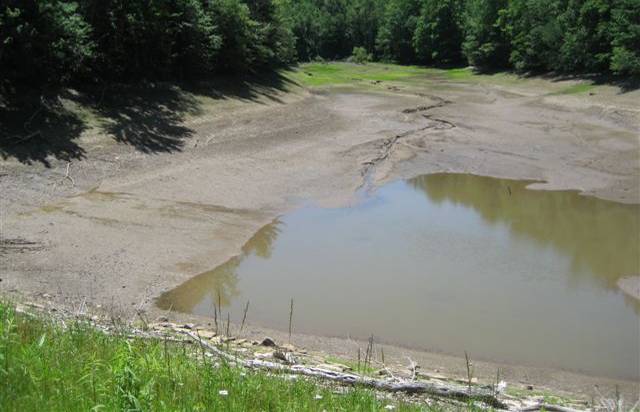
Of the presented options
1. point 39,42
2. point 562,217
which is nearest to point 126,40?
point 39,42

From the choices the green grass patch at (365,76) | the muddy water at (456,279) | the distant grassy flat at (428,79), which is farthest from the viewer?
the green grass patch at (365,76)

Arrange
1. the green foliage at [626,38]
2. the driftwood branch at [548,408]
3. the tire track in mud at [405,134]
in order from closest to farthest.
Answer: the driftwood branch at [548,408] < the tire track in mud at [405,134] < the green foliage at [626,38]

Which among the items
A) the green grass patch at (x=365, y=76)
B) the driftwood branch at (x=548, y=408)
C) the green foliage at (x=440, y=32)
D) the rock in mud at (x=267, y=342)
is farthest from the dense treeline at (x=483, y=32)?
the driftwood branch at (x=548, y=408)

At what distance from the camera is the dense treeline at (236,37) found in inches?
832

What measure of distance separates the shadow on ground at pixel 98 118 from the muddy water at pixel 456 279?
681cm

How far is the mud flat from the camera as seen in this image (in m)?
12.9

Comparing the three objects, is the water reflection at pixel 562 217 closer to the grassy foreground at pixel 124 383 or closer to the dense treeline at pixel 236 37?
the grassy foreground at pixel 124 383

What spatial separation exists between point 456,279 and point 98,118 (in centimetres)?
1367

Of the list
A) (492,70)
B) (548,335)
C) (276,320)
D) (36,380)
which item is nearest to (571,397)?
(548,335)

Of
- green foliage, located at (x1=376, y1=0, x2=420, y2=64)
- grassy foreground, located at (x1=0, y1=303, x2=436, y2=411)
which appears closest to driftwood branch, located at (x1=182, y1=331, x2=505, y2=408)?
grassy foreground, located at (x1=0, y1=303, x2=436, y2=411)

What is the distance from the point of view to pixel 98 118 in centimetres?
2234

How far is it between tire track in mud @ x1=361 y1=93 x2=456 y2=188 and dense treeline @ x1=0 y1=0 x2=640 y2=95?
29.3ft

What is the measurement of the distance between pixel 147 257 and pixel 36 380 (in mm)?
9478

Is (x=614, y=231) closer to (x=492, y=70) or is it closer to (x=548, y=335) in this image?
(x=548, y=335)
